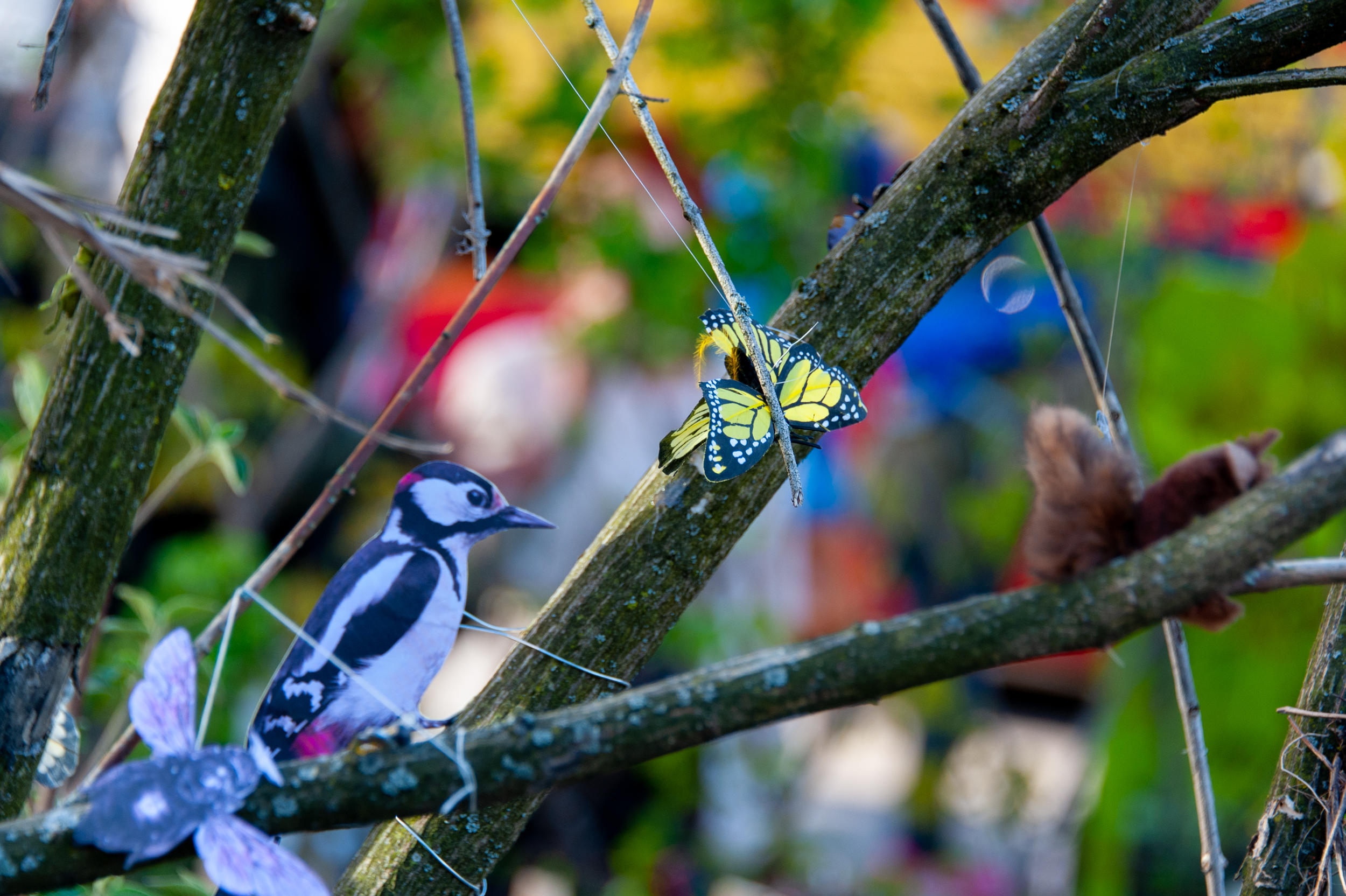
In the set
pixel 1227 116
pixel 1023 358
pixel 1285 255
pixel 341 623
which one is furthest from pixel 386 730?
pixel 1023 358

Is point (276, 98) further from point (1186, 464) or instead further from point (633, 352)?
point (633, 352)

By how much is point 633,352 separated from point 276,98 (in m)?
1.25

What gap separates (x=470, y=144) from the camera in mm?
608

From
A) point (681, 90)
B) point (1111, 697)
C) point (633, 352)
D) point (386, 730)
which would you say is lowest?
point (386, 730)

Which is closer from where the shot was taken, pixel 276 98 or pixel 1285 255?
pixel 276 98

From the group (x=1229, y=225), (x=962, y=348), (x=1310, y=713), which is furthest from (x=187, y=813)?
(x=1229, y=225)

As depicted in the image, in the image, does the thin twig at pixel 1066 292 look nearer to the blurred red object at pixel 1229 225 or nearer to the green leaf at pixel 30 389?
the green leaf at pixel 30 389

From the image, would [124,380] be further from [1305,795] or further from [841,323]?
[1305,795]

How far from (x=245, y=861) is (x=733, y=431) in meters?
0.27

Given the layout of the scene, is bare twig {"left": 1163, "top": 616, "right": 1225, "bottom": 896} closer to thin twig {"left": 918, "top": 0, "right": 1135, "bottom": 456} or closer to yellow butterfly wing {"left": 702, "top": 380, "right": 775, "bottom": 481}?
thin twig {"left": 918, "top": 0, "right": 1135, "bottom": 456}

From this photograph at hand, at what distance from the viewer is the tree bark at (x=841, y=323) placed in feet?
1.78

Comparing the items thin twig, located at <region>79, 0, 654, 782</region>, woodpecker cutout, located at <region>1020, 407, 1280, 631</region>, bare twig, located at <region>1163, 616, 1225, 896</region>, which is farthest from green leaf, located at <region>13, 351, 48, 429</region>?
bare twig, located at <region>1163, 616, 1225, 896</region>

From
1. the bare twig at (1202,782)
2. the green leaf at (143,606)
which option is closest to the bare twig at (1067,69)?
the bare twig at (1202,782)

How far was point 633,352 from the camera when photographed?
1819 mm
